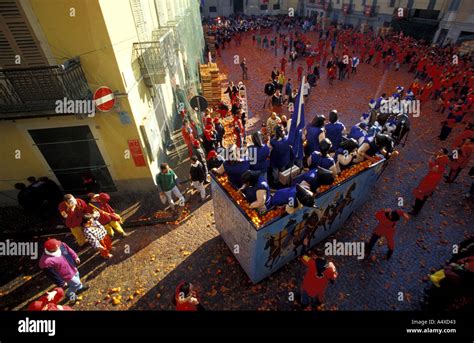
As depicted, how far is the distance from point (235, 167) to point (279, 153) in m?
1.42

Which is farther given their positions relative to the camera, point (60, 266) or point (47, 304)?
point (60, 266)

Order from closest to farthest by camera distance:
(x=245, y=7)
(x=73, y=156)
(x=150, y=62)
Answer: (x=73, y=156) < (x=150, y=62) < (x=245, y=7)

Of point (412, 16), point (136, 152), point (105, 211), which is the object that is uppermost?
point (412, 16)

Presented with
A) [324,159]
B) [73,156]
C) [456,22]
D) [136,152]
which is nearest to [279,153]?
[324,159]

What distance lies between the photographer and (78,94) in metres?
6.63

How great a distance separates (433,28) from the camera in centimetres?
2534

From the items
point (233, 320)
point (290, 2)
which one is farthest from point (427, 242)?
point (290, 2)

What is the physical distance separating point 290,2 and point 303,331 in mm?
61390

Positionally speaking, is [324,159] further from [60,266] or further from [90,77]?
[90,77]

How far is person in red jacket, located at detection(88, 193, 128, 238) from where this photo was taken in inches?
257

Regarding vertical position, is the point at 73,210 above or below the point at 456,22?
below

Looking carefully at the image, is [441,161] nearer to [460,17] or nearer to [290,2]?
[460,17]

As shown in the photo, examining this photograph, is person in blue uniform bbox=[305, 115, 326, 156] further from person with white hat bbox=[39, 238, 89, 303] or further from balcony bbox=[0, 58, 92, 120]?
person with white hat bbox=[39, 238, 89, 303]

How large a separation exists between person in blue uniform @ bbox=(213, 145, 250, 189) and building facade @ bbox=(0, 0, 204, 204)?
383 cm
